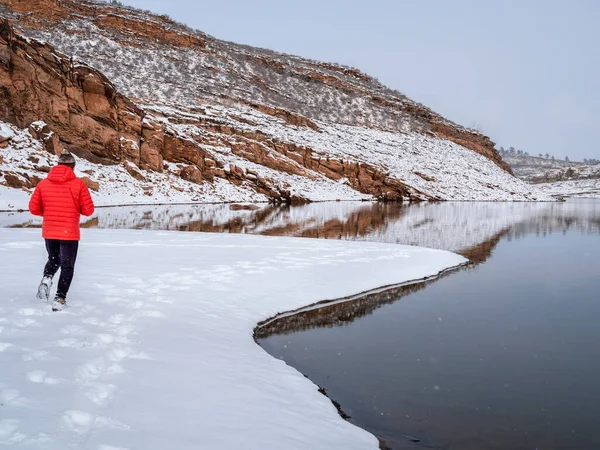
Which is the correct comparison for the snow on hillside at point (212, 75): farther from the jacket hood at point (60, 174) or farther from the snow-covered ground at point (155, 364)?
the jacket hood at point (60, 174)

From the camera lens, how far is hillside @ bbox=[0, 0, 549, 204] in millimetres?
39062

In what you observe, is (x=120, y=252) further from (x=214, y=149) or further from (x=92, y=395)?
(x=214, y=149)

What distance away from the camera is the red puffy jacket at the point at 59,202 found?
20.2ft

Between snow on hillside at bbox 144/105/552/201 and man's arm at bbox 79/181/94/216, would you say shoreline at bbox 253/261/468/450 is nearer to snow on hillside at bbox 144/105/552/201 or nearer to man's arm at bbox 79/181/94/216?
man's arm at bbox 79/181/94/216

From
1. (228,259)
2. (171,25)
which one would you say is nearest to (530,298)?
(228,259)

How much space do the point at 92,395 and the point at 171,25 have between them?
9713 cm

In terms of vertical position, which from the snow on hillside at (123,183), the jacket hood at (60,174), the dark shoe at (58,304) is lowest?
the dark shoe at (58,304)

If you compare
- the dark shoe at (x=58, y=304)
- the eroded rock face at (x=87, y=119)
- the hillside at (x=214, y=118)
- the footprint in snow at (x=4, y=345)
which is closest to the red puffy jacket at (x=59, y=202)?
the dark shoe at (x=58, y=304)

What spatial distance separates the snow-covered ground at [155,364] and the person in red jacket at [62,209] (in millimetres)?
651

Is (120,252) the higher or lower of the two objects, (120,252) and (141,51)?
the lower

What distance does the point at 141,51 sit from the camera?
7688 centimetres

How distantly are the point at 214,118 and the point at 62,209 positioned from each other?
54807 mm

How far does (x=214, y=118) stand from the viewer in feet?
193

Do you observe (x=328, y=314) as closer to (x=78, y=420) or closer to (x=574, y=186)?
(x=78, y=420)
